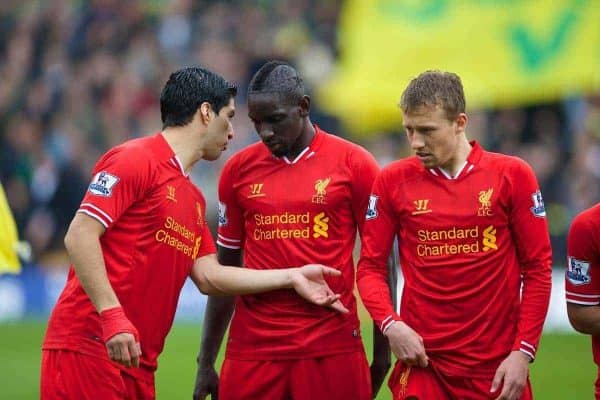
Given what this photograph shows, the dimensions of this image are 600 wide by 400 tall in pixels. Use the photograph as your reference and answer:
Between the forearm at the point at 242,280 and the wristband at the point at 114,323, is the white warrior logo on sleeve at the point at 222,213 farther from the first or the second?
the wristband at the point at 114,323

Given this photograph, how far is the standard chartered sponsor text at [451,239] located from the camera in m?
6.51

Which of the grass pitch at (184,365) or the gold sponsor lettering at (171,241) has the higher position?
the gold sponsor lettering at (171,241)

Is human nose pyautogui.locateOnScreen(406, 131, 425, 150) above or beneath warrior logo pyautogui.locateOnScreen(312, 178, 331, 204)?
above

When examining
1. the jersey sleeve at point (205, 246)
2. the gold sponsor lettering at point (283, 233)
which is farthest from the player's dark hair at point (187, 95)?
the gold sponsor lettering at point (283, 233)

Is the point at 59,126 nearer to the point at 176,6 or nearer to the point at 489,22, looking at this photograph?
the point at 176,6

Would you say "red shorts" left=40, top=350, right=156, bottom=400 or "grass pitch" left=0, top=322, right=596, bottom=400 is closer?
"red shorts" left=40, top=350, right=156, bottom=400

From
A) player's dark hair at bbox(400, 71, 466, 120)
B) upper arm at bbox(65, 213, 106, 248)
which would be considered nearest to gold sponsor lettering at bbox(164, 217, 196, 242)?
upper arm at bbox(65, 213, 106, 248)

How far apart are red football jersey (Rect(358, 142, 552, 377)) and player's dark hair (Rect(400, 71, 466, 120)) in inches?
11.8

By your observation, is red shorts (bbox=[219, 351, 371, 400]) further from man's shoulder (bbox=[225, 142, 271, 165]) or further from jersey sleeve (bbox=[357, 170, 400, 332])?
man's shoulder (bbox=[225, 142, 271, 165])

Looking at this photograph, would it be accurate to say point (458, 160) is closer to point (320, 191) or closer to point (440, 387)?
point (320, 191)

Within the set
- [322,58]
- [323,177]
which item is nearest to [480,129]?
[322,58]

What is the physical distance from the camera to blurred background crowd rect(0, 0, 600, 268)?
19.1 meters

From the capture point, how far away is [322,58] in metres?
20.5

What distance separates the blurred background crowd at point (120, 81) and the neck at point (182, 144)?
39.1 feet
